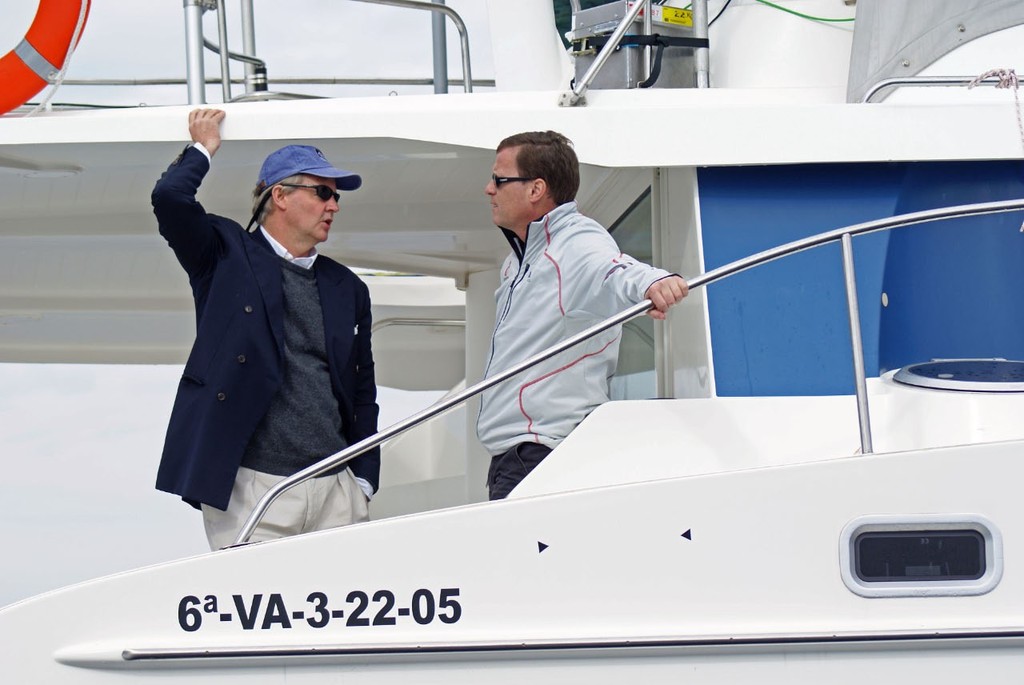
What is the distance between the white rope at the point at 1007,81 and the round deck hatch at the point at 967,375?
0.46 meters

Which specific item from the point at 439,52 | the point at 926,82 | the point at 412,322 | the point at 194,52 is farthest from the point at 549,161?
the point at 412,322

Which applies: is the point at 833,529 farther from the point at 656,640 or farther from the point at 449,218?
the point at 449,218

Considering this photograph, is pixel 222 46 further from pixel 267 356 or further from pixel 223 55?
pixel 267 356

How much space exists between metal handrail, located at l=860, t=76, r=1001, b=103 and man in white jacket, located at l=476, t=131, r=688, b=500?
0.86 meters

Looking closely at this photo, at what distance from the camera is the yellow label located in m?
4.16

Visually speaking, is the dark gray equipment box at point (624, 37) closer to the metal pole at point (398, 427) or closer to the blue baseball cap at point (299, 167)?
the blue baseball cap at point (299, 167)

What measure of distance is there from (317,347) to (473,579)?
0.85 m

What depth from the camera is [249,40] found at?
4543mm

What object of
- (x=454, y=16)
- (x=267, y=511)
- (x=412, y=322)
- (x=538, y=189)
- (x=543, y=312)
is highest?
(x=454, y=16)

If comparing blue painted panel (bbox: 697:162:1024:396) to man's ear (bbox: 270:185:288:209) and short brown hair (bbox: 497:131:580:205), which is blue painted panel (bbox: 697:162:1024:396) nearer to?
short brown hair (bbox: 497:131:580:205)

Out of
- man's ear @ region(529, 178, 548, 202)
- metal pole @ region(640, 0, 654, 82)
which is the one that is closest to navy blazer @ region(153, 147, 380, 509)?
man's ear @ region(529, 178, 548, 202)

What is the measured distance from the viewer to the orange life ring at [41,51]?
3758mm

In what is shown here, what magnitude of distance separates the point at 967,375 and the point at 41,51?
271cm

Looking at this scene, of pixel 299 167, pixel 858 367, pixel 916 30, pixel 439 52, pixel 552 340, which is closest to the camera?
pixel 858 367
